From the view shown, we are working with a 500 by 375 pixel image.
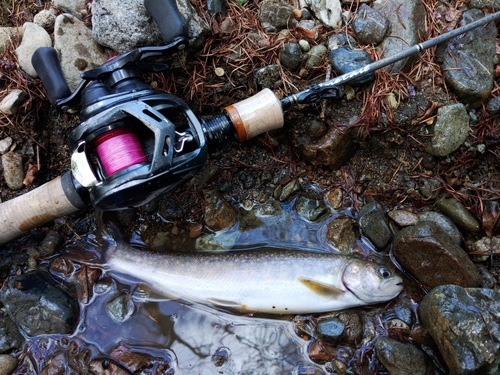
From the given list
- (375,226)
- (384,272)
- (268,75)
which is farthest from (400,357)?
(268,75)

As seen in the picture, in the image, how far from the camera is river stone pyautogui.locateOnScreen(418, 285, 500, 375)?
2305mm

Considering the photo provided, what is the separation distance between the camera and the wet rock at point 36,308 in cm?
290

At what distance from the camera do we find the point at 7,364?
2840 mm

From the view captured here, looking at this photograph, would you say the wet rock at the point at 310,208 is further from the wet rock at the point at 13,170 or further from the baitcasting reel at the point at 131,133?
the wet rock at the point at 13,170

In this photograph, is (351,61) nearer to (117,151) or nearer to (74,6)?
(117,151)

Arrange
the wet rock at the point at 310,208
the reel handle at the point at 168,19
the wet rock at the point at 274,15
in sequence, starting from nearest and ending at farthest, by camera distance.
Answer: the reel handle at the point at 168,19 < the wet rock at the point at 274,15 < the wet rock at the point at 310,208

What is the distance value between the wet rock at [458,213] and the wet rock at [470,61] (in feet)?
2.55

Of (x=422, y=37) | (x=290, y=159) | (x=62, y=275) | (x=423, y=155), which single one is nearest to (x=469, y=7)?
(x=422, y=37)

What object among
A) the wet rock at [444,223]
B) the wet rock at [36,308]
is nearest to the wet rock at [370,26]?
the wet rock at [444,223]

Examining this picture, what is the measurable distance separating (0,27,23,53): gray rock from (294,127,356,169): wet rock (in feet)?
8.10

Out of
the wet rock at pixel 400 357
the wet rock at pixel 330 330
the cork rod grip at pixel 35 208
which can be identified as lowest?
the wet rock at pixel 400 357

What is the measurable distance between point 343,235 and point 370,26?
1677mm

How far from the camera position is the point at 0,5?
3.35 meters

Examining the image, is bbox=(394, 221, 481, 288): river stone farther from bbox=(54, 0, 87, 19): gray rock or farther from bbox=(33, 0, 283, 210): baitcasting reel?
bbox=(54, 0, 87, 19): gray rock
